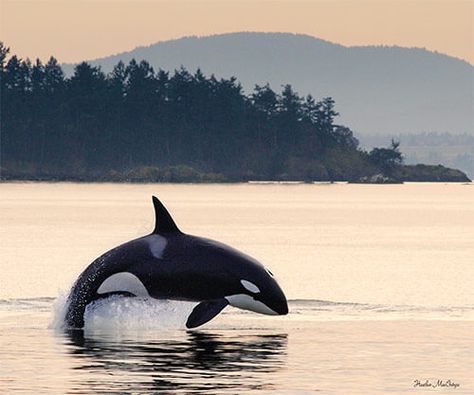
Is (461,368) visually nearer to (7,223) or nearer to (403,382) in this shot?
(403,382)

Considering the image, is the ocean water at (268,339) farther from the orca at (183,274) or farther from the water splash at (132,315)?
the orca at (183,274)

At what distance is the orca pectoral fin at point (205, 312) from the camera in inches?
1027

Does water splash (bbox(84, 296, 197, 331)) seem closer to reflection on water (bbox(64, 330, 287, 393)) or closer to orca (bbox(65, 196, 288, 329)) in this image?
orca (bbox(65, 196, 288, 329))

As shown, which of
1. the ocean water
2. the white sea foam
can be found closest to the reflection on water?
the ocean water

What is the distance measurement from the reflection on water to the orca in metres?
0.74

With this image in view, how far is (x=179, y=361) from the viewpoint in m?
24.0

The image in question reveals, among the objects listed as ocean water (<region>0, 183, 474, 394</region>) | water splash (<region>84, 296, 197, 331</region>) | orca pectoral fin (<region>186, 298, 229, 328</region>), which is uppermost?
orca pectoral fin (<region>186, 298, 229, 328</region>)

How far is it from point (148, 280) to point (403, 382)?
6905 mm

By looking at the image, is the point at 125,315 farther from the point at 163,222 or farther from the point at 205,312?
the point at 205,312

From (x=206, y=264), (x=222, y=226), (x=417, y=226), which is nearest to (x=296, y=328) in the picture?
(x=206, y=264)

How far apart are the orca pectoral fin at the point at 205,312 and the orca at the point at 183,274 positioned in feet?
0.46

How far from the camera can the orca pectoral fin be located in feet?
85.6

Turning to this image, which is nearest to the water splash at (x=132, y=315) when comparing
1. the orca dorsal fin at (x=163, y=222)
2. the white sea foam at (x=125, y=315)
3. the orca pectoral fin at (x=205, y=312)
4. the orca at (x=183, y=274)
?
the white sea foam at (x=125, y=315)

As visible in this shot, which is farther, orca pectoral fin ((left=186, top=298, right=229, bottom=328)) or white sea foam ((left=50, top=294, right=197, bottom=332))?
white sea foam ((left=50, top=294, right=197, bottom=332))
